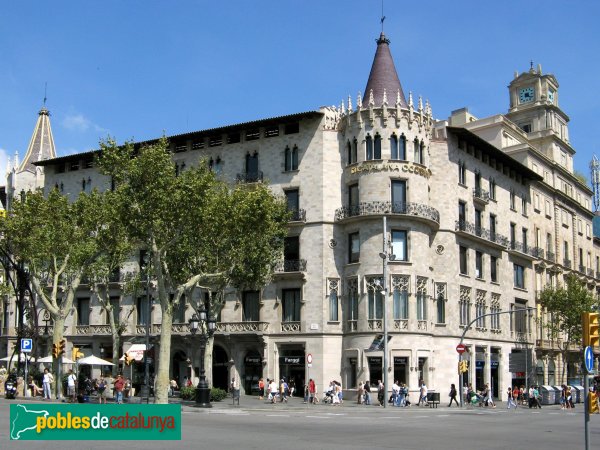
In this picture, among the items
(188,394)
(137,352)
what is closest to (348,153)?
(137,352)

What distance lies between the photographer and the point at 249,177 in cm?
5606

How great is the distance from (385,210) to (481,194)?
12529 millimetres

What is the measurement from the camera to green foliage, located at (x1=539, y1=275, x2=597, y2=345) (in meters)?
65.8

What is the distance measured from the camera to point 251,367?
5450 cm

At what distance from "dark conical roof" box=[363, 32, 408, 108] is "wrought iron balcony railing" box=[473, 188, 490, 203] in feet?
34.1

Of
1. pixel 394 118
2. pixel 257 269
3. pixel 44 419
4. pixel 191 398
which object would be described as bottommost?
pixel 191 398

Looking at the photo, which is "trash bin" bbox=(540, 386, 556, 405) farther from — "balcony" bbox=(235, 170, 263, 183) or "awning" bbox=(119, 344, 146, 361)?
"awning" bbox=(119, 344, 146, 361)

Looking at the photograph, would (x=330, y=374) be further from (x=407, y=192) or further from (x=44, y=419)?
(x=44, y=419)

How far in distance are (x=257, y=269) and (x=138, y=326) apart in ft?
57.0

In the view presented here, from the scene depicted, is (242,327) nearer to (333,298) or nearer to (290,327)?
(290,327)

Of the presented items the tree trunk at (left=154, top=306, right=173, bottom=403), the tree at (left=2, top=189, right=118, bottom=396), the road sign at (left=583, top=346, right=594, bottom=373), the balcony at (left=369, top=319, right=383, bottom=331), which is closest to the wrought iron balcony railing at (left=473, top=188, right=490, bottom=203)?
the balcony at (left=369, top=319, right=383, bottom=331)

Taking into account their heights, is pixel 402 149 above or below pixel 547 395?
above

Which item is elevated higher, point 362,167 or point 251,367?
point 362,167

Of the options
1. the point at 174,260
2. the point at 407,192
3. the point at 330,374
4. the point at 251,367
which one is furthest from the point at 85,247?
the point at 407,192
